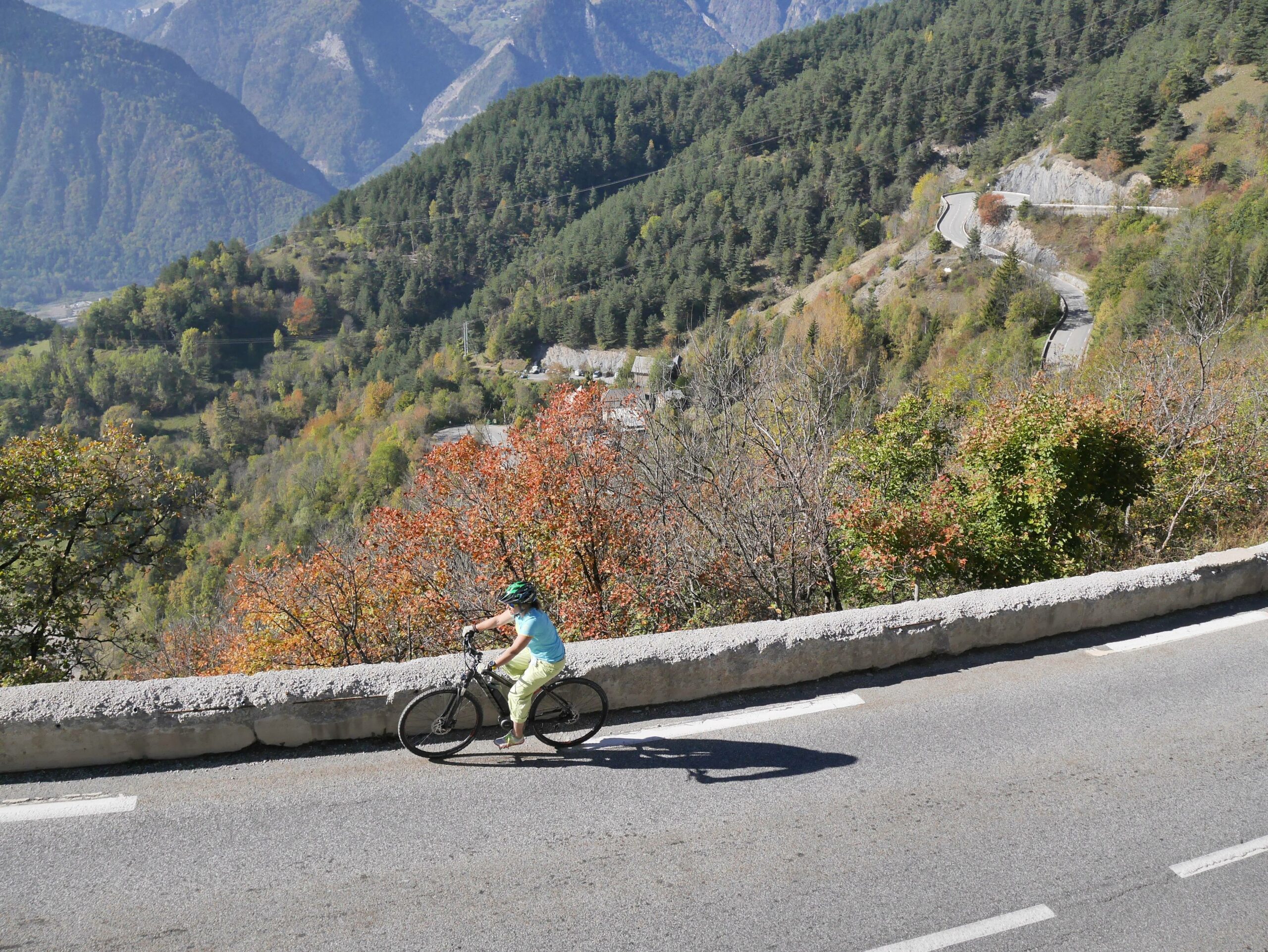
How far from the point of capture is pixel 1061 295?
73.3 meters

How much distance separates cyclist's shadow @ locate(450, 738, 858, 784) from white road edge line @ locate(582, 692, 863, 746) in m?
0.04

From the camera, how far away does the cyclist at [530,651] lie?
17.7 ft

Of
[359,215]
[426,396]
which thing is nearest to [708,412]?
[426,396]

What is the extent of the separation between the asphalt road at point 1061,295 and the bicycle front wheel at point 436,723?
1801 inches

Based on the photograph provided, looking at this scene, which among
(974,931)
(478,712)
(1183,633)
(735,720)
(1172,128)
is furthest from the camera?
(1172,128)

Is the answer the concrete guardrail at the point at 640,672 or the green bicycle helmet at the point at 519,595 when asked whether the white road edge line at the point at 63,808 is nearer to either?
the concrete guardrail at the point at 640,672

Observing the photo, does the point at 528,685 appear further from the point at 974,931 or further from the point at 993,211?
the point at 993,211

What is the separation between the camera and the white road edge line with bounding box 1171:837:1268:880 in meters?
4.35

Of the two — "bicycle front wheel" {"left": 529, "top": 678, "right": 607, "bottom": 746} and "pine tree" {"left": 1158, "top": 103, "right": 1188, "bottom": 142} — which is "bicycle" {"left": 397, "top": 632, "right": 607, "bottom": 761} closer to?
"bicycle front wheel" {"left": 529, "top": 678, "right": 607, "bottom": 746}

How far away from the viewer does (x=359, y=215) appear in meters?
180

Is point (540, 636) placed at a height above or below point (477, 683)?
above

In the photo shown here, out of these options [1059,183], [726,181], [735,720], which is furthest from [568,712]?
[726,181]

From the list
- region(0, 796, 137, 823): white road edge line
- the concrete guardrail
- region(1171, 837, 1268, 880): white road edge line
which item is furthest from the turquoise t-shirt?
region(1171, 837, 1268, 880): white road edge line

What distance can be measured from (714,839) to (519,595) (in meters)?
1.98
